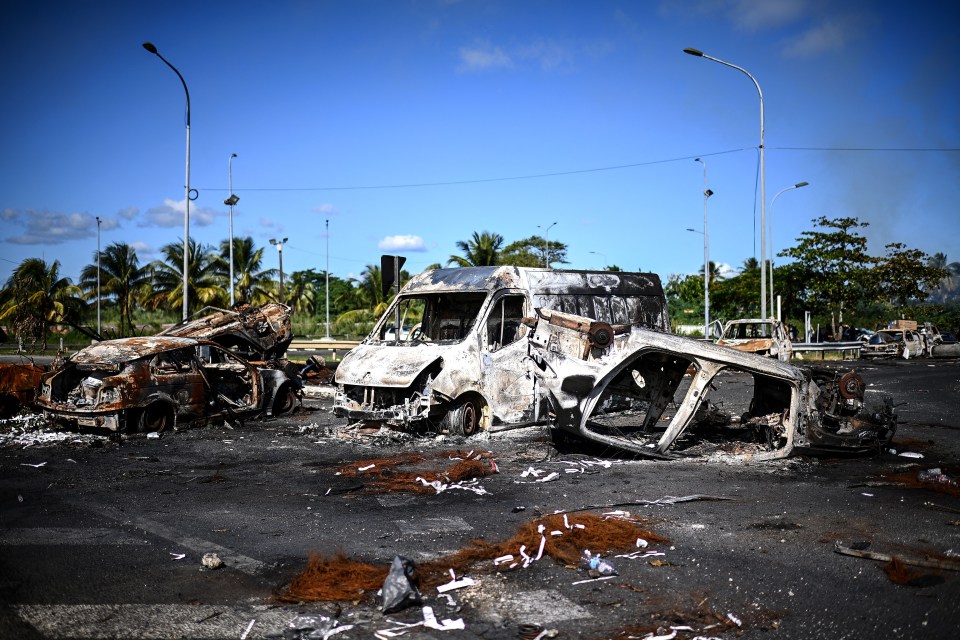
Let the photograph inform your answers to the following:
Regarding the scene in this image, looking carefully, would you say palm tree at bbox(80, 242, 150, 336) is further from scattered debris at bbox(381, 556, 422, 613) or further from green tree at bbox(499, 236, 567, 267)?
scattered debris at bbox(381, 556, 422, 613)

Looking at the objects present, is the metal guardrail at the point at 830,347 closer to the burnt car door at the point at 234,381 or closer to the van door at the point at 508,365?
the van door at the point at 508,365

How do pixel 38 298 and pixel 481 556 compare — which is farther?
pixel 38 298

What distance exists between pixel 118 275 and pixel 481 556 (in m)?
52.3

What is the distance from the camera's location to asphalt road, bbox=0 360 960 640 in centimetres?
412

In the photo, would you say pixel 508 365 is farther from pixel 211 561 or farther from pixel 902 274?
pixel 902 274

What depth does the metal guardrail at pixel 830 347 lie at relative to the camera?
29.6 meters

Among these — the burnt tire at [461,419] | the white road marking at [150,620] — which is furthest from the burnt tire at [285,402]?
the white road marking at [150,620]

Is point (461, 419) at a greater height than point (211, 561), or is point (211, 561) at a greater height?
point (461, 419)

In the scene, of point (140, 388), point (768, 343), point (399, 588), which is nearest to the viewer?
point (399, 588)

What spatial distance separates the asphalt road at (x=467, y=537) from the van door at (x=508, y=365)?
0.58 meters

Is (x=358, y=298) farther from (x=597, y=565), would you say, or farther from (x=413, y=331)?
(x=597, y=565)

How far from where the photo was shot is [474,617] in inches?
163

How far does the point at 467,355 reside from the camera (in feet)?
32.6

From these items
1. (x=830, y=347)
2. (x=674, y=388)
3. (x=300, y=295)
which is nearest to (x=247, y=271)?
(x=300, y=295)
